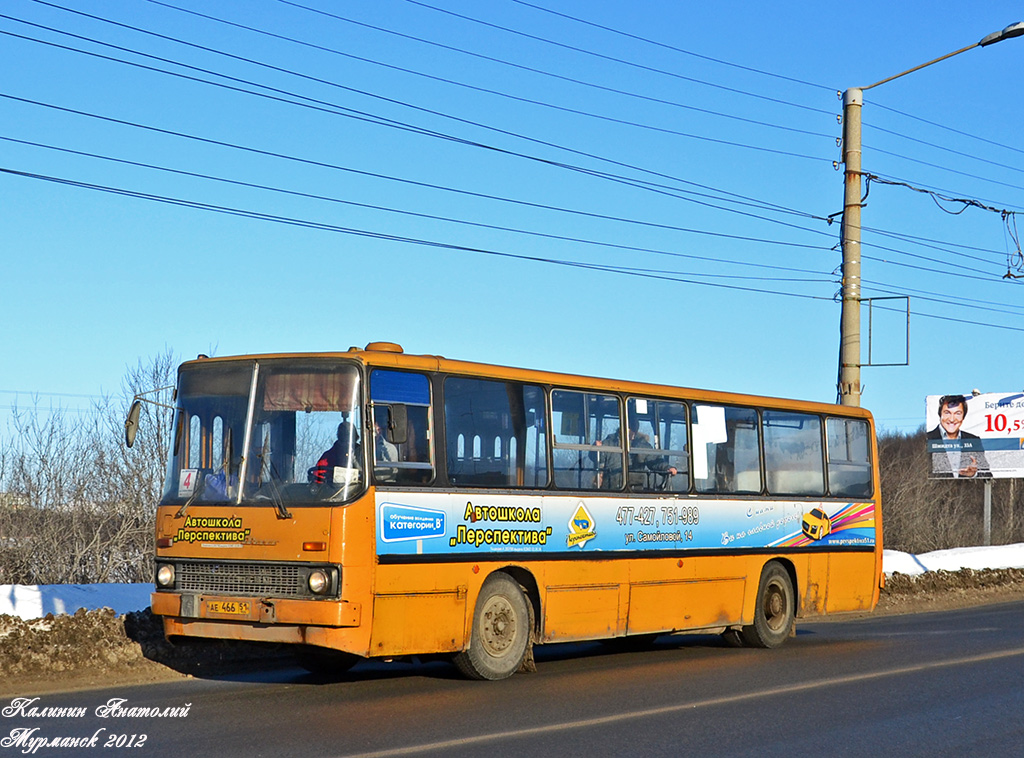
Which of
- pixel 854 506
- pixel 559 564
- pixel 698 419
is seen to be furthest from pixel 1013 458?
pixel 559 564

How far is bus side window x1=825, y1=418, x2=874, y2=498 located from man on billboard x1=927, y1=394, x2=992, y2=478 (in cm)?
3099

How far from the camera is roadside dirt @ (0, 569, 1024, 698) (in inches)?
460

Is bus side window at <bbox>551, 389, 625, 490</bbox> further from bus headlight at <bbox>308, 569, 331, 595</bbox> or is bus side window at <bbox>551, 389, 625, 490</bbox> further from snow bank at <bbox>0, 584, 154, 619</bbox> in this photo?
snow bank at <bbox>0, 584, 154, 619</bbox>

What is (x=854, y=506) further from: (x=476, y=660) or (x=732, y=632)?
(x=476, y=660)

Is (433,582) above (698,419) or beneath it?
beneath

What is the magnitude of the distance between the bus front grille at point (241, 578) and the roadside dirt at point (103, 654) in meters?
0.97

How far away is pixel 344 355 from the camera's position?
11266mm

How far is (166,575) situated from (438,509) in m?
2.50

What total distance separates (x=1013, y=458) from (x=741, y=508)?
34.1m

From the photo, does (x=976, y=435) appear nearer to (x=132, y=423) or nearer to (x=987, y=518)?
(x=987, y=518)

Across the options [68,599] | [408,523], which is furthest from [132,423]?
[68,599]

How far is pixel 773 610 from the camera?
16359 millimetres

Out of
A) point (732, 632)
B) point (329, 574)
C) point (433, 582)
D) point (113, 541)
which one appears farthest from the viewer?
point (113, 541)

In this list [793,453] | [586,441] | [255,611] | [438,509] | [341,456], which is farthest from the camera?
[793,453]
